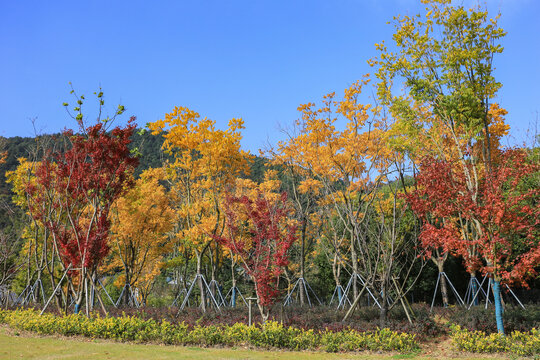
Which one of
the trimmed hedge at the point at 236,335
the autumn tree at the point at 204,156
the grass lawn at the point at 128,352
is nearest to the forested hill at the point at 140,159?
the autumn tree at the point at 204,156

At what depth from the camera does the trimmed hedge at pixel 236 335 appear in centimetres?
830

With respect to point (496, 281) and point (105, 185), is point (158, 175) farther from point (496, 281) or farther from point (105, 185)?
point (496, 281)

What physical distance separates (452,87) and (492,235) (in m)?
3.67

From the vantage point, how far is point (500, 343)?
25.8 ft

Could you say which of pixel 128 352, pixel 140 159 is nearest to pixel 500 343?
pixel 128 352

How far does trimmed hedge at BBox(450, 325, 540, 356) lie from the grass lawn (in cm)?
26

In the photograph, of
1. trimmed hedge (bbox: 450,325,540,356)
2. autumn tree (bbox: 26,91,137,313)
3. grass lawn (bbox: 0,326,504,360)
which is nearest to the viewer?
grass lawn (bbox: 0,326,504,360)

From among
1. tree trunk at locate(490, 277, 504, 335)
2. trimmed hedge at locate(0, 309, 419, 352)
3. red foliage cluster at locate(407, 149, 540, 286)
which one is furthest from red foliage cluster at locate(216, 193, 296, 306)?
tree trunk at locate(490, 277, 504, 335)

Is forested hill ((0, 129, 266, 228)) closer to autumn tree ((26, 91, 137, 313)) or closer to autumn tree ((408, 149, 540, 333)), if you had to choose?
autumn tree ((26, 91, 137, 313))

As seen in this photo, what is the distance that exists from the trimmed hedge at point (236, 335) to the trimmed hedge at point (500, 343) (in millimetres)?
959

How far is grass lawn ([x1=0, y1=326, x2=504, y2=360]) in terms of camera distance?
725cm

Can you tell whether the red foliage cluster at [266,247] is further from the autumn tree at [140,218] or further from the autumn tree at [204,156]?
the autumn tree at [140,218]

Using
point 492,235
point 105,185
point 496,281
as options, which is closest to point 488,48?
point 492,235

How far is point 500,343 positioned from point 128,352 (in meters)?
7.28
